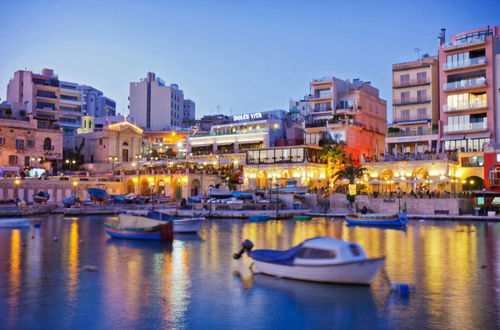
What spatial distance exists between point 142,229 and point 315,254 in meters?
20.1

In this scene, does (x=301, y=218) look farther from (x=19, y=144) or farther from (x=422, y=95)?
(x=19, y=144)

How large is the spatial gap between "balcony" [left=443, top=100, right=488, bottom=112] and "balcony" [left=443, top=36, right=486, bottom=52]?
730 centimetres

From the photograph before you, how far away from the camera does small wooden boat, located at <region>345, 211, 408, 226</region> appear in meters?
48.9

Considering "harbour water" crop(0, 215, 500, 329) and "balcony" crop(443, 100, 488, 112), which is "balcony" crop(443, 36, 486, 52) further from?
"harbour water" crop(0, 215, 500, 329)

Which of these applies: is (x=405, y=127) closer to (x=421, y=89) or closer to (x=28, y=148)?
(x=421, y=89)

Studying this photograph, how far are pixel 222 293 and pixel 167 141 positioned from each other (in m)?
93.2

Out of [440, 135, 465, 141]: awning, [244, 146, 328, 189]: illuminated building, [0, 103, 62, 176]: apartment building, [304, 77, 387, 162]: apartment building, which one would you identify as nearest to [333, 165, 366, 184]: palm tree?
[244, 146, 328, 189]: illuminated building

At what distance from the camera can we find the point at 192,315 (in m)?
17.4

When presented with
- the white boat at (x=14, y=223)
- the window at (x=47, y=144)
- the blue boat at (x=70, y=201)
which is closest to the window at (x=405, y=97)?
the blue boat at (x=70, y=201)

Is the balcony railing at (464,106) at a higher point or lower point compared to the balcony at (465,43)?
lower

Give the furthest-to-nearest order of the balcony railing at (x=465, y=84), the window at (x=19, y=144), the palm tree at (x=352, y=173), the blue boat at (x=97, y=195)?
the window at (x=19, y=144), the blue boat at (x=97, y=195), the balcony railing at (x=465, y=84), the palm tree at (x=352, y=173)

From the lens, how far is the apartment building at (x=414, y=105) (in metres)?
70.1

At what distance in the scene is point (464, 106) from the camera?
64.6m

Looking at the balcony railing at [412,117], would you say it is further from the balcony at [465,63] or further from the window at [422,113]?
the balcony at [465,63]
